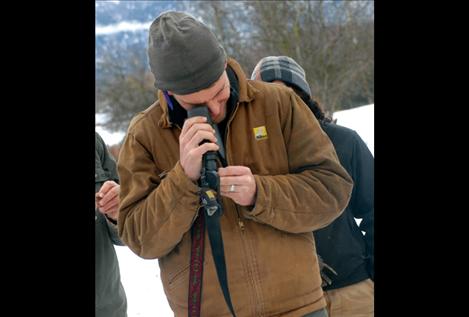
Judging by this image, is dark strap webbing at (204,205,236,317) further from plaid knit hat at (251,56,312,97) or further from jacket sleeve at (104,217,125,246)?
plaid knit hat at (251,56,312,97)

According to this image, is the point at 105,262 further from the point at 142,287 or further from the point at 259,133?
the point at 142,287

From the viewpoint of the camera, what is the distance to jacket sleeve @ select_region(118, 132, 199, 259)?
55.4 inches

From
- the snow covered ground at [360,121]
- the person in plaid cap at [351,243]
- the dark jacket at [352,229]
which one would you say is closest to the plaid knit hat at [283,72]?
the person in plaid cap at [351,243]

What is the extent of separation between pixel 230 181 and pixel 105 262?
2.89ft

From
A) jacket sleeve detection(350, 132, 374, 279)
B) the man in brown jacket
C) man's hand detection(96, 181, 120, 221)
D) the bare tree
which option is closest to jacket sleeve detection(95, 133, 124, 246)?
man's hand detection(96, 181, 120, 221)

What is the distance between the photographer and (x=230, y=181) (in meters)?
1.39

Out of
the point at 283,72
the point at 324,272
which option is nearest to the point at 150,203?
the point at 324,272

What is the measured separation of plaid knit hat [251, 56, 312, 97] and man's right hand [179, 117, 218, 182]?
44.5 inches
